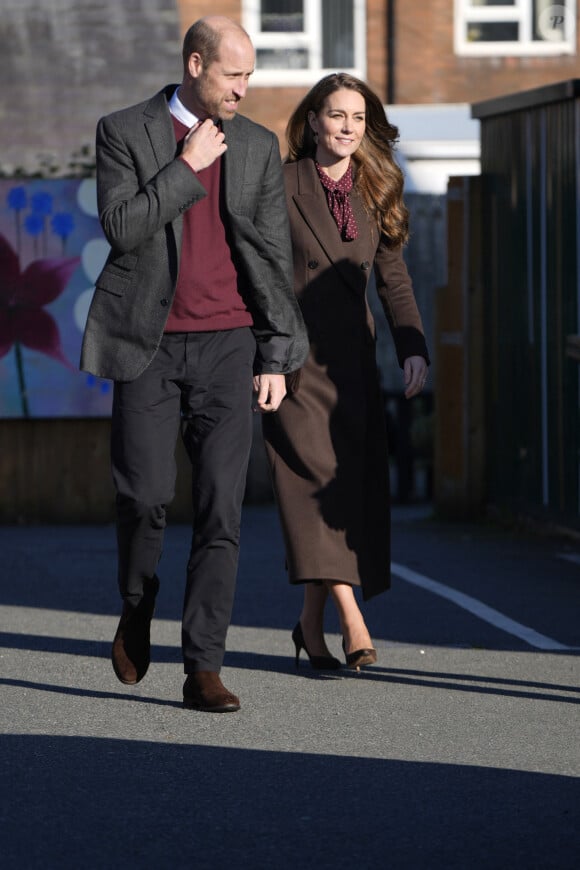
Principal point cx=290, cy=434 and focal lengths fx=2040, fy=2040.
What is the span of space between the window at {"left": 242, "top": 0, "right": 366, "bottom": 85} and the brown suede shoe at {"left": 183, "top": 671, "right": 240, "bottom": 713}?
17.5 meters

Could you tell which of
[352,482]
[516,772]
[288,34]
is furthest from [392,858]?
[288,34]

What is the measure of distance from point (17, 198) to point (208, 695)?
8096mm

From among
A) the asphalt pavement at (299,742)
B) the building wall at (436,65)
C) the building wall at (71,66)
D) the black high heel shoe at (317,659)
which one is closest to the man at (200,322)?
the asphalt pavement at (299,742)

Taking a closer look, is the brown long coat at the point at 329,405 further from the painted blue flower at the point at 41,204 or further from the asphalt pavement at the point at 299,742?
the painted blue flower at the point at 41,204

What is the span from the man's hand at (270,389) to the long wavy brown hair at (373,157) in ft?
3.18

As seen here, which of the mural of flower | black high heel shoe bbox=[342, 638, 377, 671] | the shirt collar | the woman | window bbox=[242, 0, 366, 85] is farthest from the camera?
window bbox=[242, 0, 366, 85]

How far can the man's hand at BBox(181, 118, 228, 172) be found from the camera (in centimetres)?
607

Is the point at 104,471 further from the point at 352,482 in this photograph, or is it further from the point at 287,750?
the point at 287,750

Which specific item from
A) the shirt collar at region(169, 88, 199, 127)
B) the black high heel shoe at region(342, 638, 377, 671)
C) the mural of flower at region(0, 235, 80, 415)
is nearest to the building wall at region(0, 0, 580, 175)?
the mural of flower at region(0, 235, 80, 415)

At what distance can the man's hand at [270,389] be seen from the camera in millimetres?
6414

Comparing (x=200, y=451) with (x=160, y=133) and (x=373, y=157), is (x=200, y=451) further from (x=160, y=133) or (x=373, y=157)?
(x=373, y=157)

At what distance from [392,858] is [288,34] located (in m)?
19.9

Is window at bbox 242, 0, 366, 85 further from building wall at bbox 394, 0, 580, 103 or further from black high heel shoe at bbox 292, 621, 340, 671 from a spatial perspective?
black high heel shoe at bbox 292, 621, 340, 671

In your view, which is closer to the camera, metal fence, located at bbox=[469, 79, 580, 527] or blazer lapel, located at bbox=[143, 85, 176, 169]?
blazer lapel, located at bbox=[143, 85, 176, 169]
